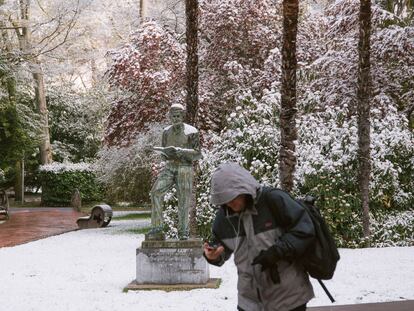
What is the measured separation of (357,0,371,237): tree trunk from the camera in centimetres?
1179

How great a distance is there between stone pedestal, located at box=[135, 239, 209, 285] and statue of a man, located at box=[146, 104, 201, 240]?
10.9 inches

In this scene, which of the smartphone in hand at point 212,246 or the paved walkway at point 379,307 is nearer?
the smartphone in hand at point 212,246

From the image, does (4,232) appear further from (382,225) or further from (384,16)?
(384,16)

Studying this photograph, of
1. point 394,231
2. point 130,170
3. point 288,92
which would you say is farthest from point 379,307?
point 130,170

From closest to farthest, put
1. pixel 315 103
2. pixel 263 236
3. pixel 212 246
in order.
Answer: pixel 263 236 → pixel 212 246 → pixel 315 103

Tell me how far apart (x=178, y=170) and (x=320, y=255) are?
19.2 feet

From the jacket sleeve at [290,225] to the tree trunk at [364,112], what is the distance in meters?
9.05

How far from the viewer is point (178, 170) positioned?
8.86m

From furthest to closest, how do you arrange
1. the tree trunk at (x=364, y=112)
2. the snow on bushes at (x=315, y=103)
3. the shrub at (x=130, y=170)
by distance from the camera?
1. the shrub at (x=130, y=170)
2. the snow on bushes at (x=315, y=103)
3. the tree trunk at (x=364, y=112)

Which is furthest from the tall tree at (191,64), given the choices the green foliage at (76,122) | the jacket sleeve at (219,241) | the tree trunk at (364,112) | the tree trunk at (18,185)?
the green foliage at (76,122)

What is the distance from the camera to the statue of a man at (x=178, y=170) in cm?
875

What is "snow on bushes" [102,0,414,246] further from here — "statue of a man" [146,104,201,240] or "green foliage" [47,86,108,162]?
"green foliage" [47,86,108,162]

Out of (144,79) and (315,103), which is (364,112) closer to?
(315,103)

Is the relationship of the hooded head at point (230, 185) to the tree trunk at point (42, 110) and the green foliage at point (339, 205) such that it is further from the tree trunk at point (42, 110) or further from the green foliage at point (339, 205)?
the tree trunk at point (42, 110)
